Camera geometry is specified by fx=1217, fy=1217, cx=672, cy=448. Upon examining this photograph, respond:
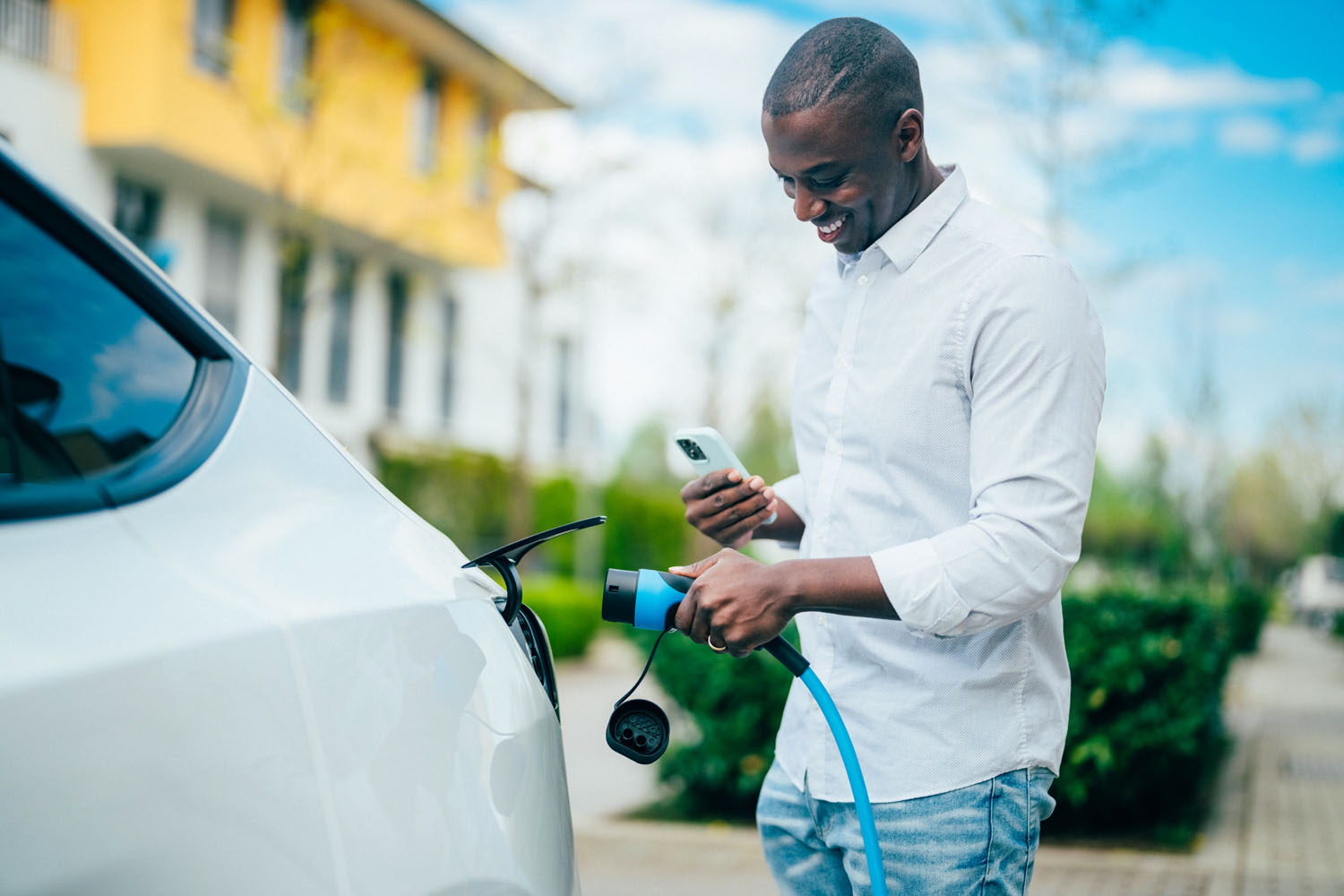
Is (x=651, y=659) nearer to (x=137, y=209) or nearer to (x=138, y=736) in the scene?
(x=138, y=736)

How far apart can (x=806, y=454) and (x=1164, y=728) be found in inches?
185

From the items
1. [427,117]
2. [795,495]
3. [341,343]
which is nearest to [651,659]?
[795,495]

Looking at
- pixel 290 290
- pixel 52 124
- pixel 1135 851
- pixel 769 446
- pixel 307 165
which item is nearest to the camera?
pixel 1135 851

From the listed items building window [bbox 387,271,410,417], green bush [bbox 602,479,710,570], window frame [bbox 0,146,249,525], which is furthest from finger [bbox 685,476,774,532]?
green bush [bbox 602,479,710,570]

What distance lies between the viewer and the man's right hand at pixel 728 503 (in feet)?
6.57

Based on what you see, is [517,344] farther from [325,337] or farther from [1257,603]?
[1257,603]

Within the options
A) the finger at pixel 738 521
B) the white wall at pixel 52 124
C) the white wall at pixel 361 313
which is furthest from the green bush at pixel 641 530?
the finger at pixel 738 521

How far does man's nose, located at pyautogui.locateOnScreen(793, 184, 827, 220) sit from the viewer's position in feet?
6.06

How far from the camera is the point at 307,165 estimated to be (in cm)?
1548

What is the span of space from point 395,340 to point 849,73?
20.6 m

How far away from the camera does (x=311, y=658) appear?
1.21 meters

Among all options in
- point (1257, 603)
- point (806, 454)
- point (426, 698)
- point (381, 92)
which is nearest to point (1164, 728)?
point (806, 454)

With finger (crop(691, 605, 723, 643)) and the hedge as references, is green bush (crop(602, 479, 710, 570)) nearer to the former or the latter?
the hedge

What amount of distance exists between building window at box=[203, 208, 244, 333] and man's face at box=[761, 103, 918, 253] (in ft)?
54.8
